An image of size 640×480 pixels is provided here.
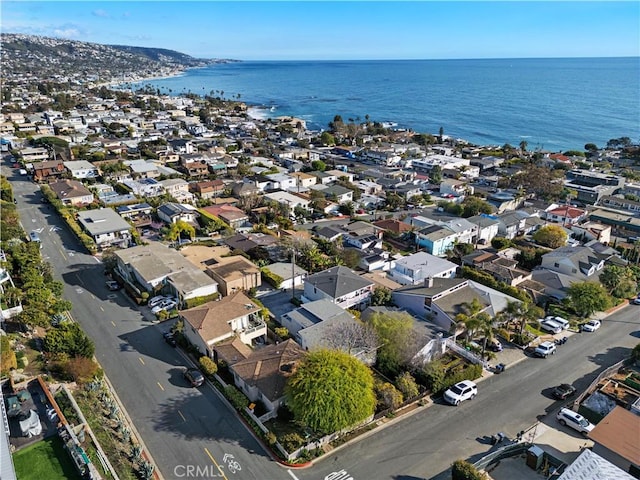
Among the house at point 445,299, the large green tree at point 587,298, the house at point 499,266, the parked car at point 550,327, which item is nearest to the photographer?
the house at point 445,299

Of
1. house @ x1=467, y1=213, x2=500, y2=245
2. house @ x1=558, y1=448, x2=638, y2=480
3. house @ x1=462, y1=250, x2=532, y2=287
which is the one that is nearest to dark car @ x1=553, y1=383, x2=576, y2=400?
house @ x1=558, y1=448, x2=638, y2=480

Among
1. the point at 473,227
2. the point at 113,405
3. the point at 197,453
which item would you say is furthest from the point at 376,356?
the point at 473,227

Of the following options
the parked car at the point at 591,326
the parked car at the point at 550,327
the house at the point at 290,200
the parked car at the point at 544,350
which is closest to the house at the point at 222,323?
the parked car at the point at 544,350

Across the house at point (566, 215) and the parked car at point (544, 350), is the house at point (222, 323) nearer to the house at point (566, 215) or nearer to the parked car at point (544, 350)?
the parked car at point (544, 350)

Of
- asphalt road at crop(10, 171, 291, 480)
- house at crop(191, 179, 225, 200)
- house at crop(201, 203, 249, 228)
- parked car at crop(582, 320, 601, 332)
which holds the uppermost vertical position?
house at crop(191, 179, 225, 200)

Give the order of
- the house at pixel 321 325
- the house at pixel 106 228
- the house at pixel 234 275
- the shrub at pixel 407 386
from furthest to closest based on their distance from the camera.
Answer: the house at pixel 106 228, the house at pixel 234 275, the house at pixel 321 325, the shrub at pixel 407 386

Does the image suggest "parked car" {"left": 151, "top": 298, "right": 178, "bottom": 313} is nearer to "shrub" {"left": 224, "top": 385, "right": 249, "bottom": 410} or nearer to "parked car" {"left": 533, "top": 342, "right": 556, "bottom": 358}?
"shrub" {"left": 224, "top": 385, "right": 249, "bottom": 410}
